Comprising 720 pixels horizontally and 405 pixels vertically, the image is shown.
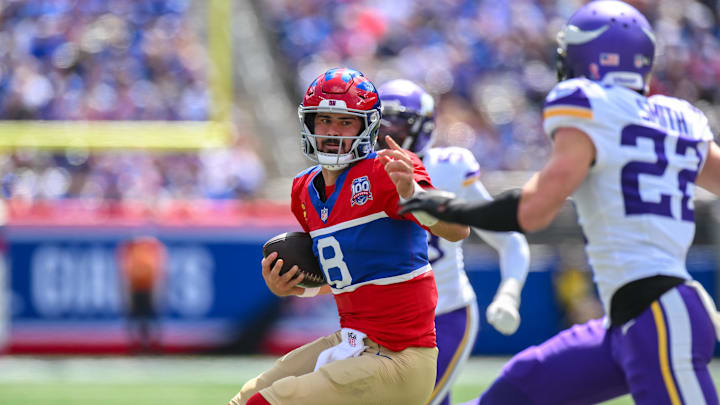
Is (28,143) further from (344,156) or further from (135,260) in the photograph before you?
(344,156)

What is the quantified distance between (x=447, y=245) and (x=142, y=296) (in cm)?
608

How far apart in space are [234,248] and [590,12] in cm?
715

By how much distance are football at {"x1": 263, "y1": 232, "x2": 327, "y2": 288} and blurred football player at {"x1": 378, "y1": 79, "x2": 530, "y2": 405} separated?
Answer: 935mm

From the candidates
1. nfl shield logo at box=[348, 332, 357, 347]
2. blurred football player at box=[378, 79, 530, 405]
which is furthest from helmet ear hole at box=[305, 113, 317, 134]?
blurred football player at box=[378, 79, 530, 405]

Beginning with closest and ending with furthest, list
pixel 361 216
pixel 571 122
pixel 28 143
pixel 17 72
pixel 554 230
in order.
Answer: pixel 571 122 < pixel 361 216 < pixel 554 230 < pixel 28 143 < pixel 17 72

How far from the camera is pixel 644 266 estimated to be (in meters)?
3.40

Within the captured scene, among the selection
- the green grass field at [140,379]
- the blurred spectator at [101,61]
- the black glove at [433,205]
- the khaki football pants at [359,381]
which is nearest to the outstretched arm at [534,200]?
the black glove at [433,205]

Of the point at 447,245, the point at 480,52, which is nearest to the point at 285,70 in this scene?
the point at 480,52

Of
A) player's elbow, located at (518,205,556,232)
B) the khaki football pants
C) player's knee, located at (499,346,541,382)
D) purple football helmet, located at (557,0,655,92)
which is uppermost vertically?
purple football helmet, located at (557,0,655,92)

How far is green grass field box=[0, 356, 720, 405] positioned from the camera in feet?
25.8

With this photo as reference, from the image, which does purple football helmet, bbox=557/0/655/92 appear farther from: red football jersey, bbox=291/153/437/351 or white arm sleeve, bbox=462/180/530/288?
white arm sleeve, bbox=462/180/530/288

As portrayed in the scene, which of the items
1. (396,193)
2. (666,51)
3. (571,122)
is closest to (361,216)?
(396,193)

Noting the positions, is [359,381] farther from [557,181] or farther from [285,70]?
[285,70]

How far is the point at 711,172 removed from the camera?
3.74m
